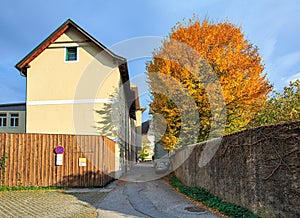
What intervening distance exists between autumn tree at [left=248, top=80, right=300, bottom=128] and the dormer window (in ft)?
40.9

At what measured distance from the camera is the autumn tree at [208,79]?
1501cm

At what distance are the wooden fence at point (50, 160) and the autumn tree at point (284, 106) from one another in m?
7.50

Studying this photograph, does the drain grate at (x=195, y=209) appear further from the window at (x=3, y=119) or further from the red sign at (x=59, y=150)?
the window at (x=3, y=119)

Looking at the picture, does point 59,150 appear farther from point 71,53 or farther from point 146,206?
point 71,53

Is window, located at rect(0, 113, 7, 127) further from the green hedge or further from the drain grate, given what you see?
the drain grate

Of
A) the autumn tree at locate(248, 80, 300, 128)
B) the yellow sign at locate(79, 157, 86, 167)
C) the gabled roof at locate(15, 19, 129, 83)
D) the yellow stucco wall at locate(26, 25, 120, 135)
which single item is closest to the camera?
the autumn tree at locate(248, 80, 300, 128)

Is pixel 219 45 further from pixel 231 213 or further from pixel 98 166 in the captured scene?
pixel 231 213

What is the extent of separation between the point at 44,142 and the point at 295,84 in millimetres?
10460

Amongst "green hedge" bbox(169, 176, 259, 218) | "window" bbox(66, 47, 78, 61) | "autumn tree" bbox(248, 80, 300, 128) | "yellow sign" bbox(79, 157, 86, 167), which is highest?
"window" bbox(66, 47, 78, 61)

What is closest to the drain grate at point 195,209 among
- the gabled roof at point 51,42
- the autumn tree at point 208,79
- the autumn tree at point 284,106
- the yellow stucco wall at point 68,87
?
the autumn tree at point 284,106

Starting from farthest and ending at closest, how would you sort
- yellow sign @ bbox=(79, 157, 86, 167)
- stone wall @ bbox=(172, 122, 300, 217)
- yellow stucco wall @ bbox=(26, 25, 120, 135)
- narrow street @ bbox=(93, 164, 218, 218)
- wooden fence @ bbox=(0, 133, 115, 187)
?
yellow stucco wall @ bbox=(26, 25, 120, 135)
yellow sign @ bbox=(79, 157, 86, 167)
wooden fence @ bbox=(0, 133, 115, 187)
narrow street @ bbox=(93, 164, 218, 218)
stone wall @ bbox=(172, 122, 300, 217)

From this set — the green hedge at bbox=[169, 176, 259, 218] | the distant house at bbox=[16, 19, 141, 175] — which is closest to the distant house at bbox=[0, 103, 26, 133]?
the distant house at bbox=[16, 19, 141, 175]

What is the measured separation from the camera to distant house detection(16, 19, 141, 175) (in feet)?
55.6

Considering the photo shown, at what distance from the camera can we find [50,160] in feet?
41.1
